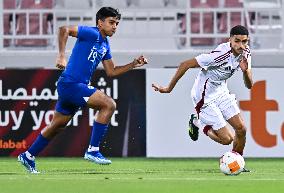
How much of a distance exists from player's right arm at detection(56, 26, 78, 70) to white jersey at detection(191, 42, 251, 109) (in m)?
1.64

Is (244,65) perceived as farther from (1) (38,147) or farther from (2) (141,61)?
(1) (38,147)

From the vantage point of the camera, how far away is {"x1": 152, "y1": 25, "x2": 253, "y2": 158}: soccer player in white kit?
1434cm

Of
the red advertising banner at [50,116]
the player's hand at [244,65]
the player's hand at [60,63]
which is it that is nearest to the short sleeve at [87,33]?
the player's hand at [60,63]

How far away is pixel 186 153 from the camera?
17703 millimetres

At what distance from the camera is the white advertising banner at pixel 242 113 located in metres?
17.6

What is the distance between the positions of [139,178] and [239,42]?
2403 mm

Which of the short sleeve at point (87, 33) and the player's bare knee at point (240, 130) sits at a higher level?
the short sleeve at point (87, 33)

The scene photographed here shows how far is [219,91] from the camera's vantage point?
592 inches

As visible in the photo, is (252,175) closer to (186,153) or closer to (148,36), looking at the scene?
(186,153)

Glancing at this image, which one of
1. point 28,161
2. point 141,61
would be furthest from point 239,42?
point 28,161

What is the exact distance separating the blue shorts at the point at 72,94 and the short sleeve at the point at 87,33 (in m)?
0.55

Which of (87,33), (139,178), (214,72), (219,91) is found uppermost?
(87,33)

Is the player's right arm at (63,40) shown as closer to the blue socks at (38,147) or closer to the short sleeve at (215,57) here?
the blue socks at (38,147)

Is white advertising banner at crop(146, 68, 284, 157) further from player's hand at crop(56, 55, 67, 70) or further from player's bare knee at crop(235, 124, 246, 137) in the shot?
player's hand at crop(56, 55, 67, 70)
